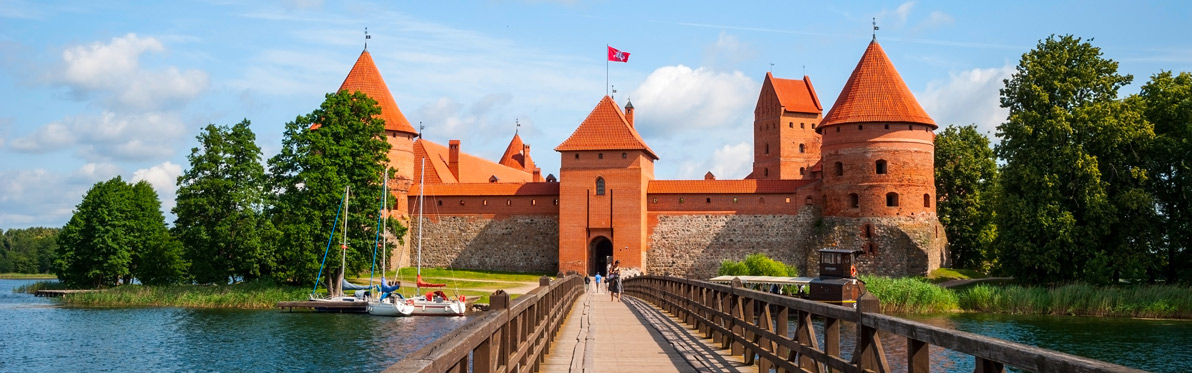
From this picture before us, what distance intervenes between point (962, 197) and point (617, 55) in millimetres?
16700

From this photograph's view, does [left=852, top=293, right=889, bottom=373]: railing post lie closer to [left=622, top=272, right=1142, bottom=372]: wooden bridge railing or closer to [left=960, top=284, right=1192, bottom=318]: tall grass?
[left=622, top=272, right=1142, bottom=372]: wooden bridge railing

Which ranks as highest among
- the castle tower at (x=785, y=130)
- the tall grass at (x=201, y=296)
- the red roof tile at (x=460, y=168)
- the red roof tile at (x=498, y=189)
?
the castle tower at (x=785, y=130)

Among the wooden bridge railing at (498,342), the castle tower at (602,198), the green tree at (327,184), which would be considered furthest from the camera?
the castle tower at (602,198)

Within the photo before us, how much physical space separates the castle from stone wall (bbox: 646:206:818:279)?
47 mm

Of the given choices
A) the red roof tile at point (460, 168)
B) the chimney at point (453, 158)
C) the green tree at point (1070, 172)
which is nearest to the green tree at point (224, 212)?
the red roof tile at point (460, 168)

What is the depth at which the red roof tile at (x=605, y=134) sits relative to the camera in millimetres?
42625

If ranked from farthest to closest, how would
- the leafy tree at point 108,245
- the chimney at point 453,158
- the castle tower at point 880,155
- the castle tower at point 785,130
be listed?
the castle tower at point 785,130 → the chimney at point 453,158 → the leafy tree at point 108,245 → the castle tower at point 880,155

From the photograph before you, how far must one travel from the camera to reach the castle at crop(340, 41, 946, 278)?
130ft

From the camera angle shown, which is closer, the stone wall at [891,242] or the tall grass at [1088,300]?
the tall grass at [1088,300]

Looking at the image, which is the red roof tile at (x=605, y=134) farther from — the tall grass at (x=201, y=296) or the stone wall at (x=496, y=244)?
the tall grass at (x=201, y=296)

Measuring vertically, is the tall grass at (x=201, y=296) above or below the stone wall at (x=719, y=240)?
below

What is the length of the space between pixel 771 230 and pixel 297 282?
18957 millimetres

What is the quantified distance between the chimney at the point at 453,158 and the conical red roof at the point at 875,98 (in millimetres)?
19749

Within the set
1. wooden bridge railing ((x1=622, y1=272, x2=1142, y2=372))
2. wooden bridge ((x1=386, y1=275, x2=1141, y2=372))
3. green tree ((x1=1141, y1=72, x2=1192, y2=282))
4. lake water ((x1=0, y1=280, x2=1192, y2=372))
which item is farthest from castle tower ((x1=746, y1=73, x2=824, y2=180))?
wooden bridge railing ((x1=622, y1=272, x2=1142, y2=372))
